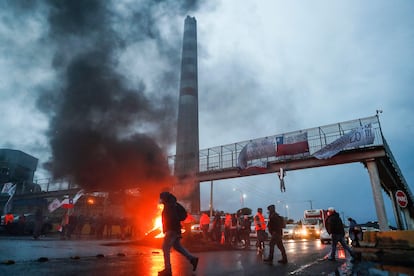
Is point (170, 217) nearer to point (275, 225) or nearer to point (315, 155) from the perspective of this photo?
point (275, 225)

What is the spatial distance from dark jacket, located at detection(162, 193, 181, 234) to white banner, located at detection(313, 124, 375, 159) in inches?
730

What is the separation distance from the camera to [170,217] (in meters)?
4.68

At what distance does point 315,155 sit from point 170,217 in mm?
18819

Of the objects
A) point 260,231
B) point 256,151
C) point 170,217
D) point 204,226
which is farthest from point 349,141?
point 170,217

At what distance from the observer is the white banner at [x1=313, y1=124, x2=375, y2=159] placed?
63.9ft

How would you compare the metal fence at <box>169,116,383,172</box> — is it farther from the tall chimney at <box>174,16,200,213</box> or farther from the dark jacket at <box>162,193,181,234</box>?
the dark jacket at <box>162,193,181,234</box>

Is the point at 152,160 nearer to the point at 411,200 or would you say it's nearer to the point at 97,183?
the point at 97,183

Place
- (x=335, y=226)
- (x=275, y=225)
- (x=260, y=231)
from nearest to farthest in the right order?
1. (x=275, y=225)
2. (x=335, y=226)
3. (x=260, y=231)

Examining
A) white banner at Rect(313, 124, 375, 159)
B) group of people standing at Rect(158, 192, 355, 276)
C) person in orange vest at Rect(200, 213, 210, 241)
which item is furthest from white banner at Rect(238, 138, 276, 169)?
group of people standing at Rect(158, 192, 355, 276)

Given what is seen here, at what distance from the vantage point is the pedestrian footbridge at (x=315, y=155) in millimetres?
19500

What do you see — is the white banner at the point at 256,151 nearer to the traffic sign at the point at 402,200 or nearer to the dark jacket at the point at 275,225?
the traffic sign at the point at 402,200

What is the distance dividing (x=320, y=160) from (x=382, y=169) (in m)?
5.70

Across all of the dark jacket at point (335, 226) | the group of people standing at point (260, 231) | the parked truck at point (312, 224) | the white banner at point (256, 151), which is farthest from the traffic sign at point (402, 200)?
the parked truck at point (312, 224)

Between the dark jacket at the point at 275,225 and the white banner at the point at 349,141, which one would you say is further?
the white banner at the point at 349,141
